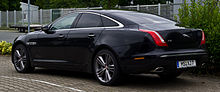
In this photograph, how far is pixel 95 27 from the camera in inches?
311

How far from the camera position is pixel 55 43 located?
866 centimetres

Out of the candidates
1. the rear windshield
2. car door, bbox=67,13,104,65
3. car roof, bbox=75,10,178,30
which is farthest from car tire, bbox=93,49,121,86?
the rear windshield

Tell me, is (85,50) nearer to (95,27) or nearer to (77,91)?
(95,27)

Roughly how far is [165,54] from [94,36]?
1591 millimetres

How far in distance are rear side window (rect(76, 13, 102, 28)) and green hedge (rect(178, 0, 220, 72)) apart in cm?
198

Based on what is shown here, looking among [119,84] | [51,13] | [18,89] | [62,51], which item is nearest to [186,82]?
[119,84]

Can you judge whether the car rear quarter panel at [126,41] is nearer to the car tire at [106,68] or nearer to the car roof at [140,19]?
the car tire at [106,68]

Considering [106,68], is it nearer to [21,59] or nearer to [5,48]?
[21,59]

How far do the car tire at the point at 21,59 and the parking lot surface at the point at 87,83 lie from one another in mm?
171

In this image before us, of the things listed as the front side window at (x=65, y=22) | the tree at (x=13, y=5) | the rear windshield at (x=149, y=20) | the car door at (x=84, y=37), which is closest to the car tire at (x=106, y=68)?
the car door at (x=84, y=37)

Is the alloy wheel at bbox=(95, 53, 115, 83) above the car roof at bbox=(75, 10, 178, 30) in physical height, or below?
below

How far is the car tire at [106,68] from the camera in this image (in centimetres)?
721

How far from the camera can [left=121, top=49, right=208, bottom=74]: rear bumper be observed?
22.0 ft

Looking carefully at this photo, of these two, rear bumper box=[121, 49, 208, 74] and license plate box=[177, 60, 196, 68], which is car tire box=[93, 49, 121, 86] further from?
license plate box=[177, 60, 196, 68]
